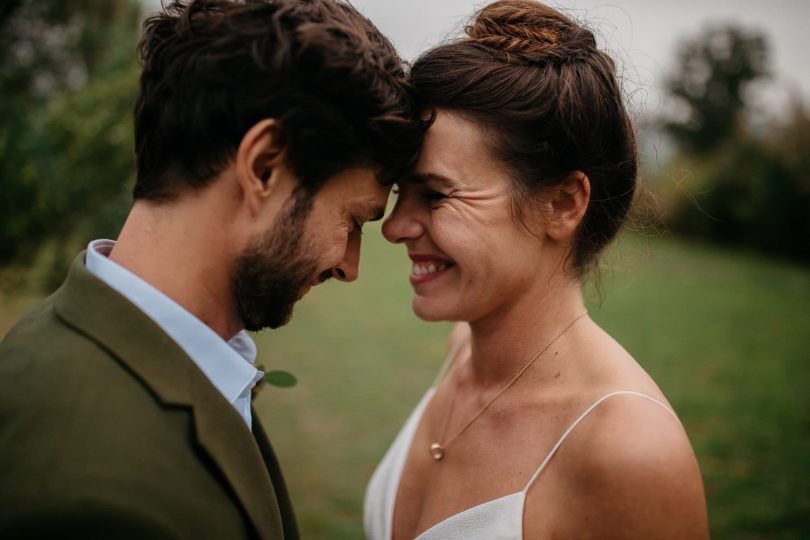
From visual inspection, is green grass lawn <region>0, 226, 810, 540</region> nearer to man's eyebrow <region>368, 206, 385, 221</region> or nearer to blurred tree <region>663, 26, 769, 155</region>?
man's eyebrow <region>368, 206, 385, 221</region>

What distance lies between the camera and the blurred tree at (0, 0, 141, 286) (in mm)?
4391

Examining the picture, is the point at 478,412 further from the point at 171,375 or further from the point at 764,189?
the point at 764,189


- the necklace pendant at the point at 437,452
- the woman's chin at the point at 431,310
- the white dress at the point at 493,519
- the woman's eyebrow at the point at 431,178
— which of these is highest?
the woman's eyebrow at the point at 431,178

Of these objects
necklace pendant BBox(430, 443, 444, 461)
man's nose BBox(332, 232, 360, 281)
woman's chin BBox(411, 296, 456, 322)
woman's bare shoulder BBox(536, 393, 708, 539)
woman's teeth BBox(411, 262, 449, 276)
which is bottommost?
necklace pendant BBox(430, 443, 444, 461)

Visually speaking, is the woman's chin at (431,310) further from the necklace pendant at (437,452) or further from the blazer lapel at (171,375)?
the blazer lapel at (171,375)

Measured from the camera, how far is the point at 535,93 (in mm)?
2449

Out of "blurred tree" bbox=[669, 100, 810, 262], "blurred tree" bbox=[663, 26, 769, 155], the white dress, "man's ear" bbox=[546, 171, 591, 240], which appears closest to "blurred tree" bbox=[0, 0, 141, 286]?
the white dress

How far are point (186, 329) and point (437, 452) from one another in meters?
1.51

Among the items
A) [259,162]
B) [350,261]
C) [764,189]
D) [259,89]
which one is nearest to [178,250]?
[259,162]

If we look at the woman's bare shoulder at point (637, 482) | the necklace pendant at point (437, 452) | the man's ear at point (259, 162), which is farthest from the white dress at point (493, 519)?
the man's ear at point (259, 162)

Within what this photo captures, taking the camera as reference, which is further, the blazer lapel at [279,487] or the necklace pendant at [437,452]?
the necklace pendant at [437,452]

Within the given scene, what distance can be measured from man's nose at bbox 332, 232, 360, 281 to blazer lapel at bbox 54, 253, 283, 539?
0.74 meters

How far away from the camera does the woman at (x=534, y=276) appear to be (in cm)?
219

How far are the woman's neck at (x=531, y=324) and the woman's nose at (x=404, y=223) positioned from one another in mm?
505
